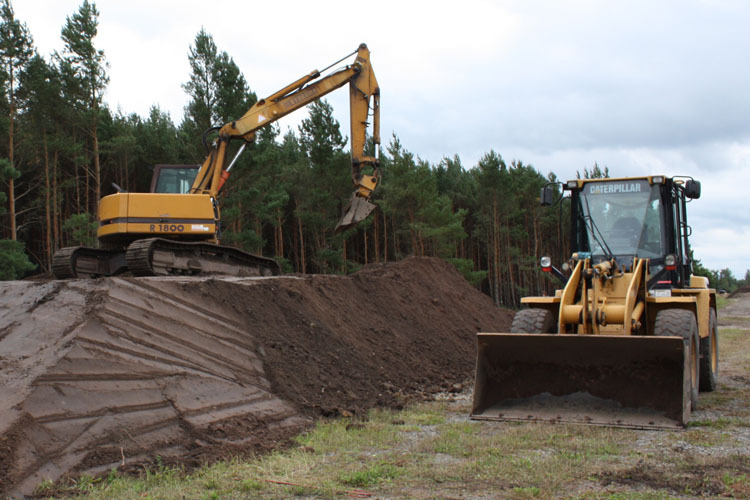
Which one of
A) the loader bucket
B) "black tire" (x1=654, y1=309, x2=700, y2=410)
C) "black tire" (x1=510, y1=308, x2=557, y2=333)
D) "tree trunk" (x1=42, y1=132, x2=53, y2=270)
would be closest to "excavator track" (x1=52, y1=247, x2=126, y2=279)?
"black tire" (x1=510, y1=308, x2=557, y2=333)

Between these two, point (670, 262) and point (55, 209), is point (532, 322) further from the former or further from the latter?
point (55, 209)

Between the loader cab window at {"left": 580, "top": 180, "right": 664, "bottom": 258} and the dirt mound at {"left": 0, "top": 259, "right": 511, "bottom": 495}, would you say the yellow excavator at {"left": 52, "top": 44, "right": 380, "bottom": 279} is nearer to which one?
the dirt mound at {"left": 0, "top": 259, "right": 511, "bottom": 495}

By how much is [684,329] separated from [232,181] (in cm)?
2241

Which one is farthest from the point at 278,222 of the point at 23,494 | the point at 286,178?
the point at 23,494

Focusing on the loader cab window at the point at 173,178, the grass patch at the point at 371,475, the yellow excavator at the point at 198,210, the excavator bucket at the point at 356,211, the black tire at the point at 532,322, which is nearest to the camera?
the grass patch at the point at 371,475

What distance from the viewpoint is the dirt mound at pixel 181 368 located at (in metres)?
5.48

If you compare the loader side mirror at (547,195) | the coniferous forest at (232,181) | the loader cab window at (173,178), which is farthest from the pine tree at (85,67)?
the loader side mirror at (547,195)

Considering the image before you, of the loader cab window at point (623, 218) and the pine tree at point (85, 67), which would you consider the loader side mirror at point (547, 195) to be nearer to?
the loader cab window at point (623, 218)

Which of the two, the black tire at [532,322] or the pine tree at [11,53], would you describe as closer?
the black tire at [532,322]

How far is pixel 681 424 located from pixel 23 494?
5589 millimetres

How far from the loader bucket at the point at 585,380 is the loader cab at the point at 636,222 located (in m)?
1.55

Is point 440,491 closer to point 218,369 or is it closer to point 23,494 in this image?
point 23,494

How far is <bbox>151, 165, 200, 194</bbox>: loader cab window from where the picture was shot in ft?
45.5

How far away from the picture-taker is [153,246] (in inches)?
469
